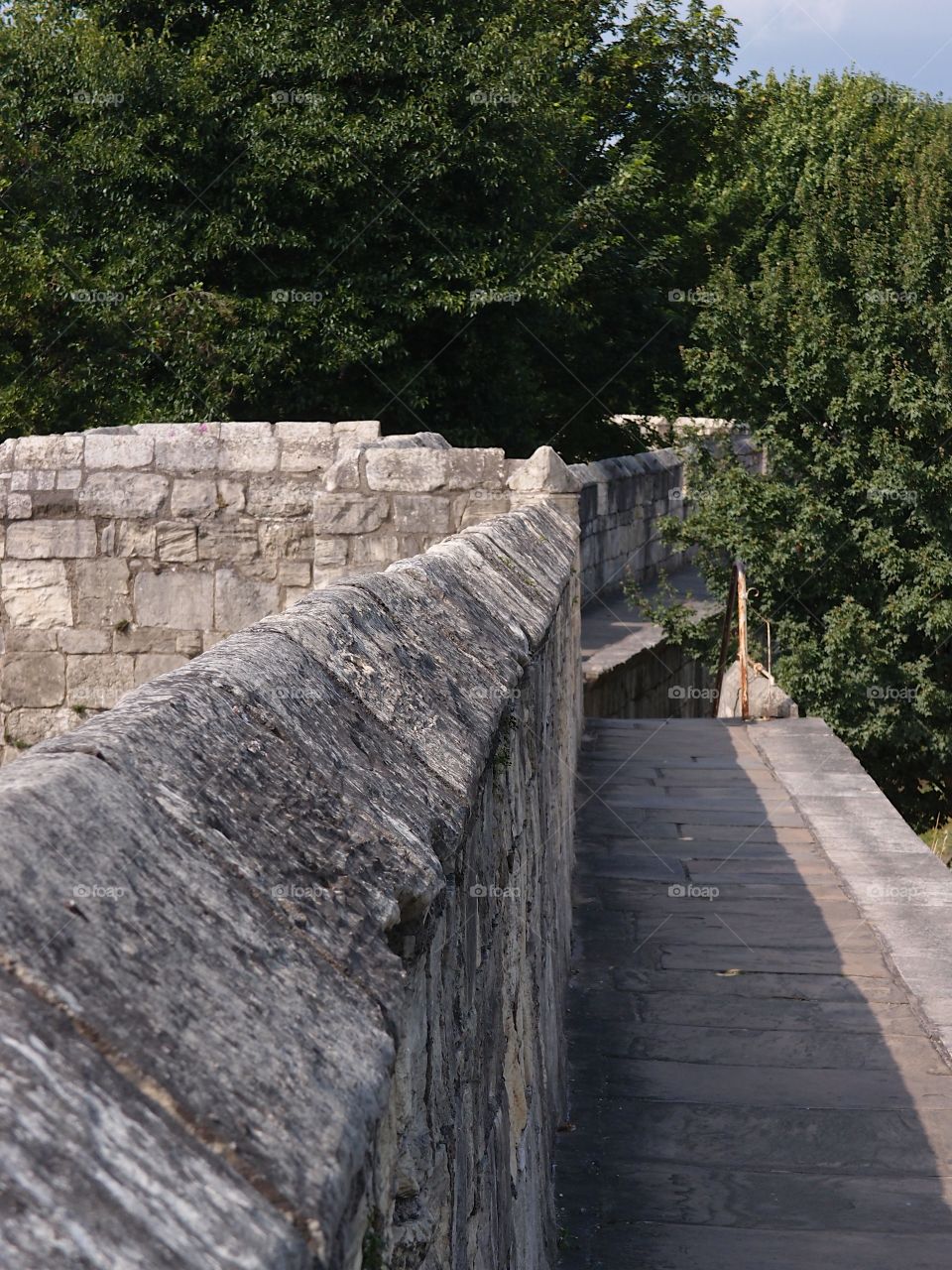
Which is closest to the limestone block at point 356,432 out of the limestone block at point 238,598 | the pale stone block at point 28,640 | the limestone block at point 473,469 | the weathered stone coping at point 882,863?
the limestone block at point 473,469

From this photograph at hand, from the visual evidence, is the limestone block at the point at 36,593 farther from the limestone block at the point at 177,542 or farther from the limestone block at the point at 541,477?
the limestone block at the point at 541,477

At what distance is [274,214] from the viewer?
1442 cm

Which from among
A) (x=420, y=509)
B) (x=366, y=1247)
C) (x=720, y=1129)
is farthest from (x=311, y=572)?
(x=366, y=1247)

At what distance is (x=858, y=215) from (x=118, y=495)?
8592 mm

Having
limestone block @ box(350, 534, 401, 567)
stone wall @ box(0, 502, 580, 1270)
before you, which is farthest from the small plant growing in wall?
limestone block @ box(350, 534, 401, 567)

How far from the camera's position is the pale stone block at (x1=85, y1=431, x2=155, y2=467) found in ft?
24.4

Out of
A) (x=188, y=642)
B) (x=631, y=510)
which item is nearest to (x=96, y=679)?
(x=188, y=642)

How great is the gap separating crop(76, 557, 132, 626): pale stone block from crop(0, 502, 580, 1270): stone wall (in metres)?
5.63

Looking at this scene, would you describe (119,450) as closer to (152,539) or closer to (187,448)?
(187,448)

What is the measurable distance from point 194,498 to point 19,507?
36.9 inches

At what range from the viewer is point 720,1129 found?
3953mm

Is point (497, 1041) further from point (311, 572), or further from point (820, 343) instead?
point (820, 343)

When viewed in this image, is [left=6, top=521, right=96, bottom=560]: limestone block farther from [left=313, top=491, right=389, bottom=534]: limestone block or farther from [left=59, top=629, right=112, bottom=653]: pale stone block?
[left=313, top=491, right=389, bottom=534]: limestone block

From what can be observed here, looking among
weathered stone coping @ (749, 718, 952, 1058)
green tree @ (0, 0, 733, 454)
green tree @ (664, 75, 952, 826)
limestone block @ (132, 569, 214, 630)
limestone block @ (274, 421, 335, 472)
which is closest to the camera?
weathered stone coping @ (749, 718, 952, 1058)
